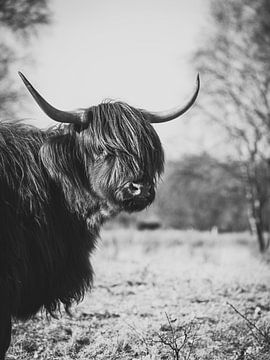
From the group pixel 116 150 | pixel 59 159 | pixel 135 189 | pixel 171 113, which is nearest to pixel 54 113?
pixel 59 159

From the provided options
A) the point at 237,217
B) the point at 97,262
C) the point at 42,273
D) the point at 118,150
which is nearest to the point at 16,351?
the point at 42,273

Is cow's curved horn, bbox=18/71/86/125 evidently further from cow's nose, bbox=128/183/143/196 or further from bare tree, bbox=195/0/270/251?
bare tree, bbox=195/0/270/251

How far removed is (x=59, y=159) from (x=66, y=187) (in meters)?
0.22

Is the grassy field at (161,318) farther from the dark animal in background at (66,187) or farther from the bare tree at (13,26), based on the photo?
the bare tree at (13,26)

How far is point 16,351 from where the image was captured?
3.85 m

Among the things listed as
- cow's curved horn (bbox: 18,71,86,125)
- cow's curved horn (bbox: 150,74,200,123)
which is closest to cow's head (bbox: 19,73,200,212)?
cow's curved horn (bbox: 18,71,86,125)

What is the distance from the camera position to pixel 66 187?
3314 mm

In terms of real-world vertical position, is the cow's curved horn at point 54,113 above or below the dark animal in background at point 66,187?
above

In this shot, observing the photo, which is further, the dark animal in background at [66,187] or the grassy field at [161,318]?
the grassy field at [161,318]

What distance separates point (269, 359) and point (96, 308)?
90.2 inches

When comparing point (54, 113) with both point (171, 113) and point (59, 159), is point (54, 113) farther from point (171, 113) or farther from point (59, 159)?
point (171, 113)

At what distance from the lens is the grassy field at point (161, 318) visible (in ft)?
12.3


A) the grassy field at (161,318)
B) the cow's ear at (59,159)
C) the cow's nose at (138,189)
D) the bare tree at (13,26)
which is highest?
the bare tree at (13,26)

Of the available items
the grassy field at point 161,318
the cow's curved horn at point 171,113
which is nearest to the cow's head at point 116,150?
the cow's curved horn at point 171,113
